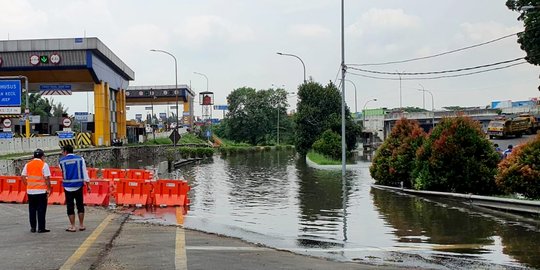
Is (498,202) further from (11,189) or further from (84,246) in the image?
(11,189)

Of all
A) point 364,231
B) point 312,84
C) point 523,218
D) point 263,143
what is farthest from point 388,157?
point 263,143

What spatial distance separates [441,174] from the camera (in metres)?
17.9

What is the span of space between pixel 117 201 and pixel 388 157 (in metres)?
11.5

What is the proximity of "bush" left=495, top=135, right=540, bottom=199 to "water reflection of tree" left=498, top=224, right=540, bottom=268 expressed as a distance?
275 cm

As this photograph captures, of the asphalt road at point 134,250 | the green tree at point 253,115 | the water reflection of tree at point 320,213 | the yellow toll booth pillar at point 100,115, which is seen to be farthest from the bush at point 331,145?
the green tree at point 253,115

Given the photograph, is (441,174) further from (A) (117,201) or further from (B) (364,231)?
(A) (117,201)

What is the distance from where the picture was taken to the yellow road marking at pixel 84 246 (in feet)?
24.2

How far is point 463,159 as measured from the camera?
1727 centimetres

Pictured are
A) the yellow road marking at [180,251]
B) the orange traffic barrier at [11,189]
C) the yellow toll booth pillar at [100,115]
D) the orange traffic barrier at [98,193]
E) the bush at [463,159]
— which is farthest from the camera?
the yellow toll booth pillar at [100,115]

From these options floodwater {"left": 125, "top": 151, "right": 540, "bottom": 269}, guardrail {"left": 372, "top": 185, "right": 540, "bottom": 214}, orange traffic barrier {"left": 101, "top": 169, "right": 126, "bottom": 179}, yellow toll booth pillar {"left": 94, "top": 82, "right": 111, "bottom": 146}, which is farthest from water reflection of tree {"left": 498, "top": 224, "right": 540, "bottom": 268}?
yellow toll booth pillar {"left": 94, "top": 82, "right": 111, "bottom": 146}

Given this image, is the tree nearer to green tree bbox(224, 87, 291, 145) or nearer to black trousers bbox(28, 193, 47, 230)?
black trousers bbox(28, 193, 47, 230)

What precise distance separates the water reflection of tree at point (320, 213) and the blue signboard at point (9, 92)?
1845 centimetres

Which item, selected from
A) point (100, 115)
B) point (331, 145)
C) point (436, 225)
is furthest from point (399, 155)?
point (100, 115)

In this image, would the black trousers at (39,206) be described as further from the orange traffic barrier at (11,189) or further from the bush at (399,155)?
the bush at (399,155)
